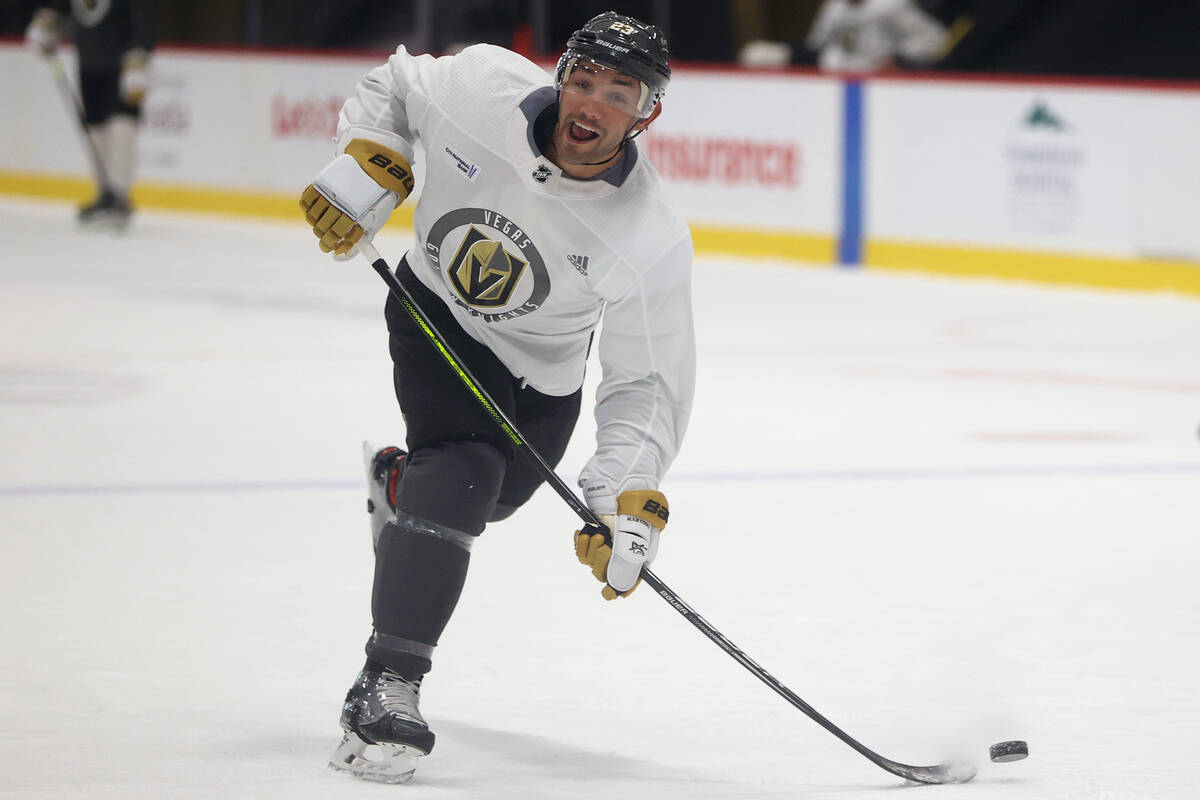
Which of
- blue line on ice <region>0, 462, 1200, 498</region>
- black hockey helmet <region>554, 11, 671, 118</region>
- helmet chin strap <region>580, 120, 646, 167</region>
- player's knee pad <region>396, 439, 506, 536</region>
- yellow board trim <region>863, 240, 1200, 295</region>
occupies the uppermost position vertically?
black hockey helmet <region>554, 11, 671, 118</region>

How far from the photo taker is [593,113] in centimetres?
272

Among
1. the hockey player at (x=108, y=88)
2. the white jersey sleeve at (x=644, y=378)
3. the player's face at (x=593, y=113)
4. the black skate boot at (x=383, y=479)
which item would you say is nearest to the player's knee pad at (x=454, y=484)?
the white jersey sleeve at (x=644, y=378)

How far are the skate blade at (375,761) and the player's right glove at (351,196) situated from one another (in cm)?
69

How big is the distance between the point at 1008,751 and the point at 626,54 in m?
1.07

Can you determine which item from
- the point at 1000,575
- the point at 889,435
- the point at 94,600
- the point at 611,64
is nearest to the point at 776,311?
the point at 889,435

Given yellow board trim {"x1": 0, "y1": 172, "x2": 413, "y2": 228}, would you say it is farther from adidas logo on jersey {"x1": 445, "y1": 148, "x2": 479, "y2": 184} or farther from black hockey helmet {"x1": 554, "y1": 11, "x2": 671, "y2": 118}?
black hockey helmet {"x1": 554, "y1": 11, "x2": 671, "y2": 118}

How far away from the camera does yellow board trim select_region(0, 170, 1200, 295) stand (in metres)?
8.55

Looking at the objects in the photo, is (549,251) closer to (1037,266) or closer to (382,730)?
(382,730)

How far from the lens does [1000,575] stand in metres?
3.98

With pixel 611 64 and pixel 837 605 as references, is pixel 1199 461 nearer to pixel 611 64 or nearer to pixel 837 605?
pixel 837 605

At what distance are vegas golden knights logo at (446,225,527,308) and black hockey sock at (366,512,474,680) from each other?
13.5 inches

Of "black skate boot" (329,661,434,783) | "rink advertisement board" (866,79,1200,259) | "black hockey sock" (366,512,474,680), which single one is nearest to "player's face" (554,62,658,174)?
"black hockey sock" (366,512,474,680)

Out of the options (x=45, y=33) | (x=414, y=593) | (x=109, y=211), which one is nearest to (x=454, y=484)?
(x=414, y=593)

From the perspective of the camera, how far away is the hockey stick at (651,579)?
108 inches
